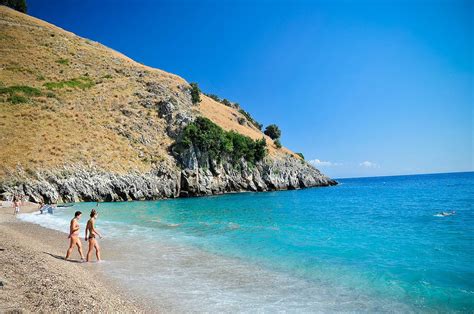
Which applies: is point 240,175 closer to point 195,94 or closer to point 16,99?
point 195,94

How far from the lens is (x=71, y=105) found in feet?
200

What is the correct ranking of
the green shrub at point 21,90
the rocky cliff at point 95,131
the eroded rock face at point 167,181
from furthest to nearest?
the green shrub at point 21,90
the rocky cliff at point 95,131
the eroded rock face at point 167,181

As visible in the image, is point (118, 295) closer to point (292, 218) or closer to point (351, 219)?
point (292, 218)

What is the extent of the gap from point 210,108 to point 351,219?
7068 centimetres

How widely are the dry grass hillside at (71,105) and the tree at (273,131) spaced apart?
31722 millimetres

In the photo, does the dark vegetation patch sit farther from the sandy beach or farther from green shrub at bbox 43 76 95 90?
the sandy beach

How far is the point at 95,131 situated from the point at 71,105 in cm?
981

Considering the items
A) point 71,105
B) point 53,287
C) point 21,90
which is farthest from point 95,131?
point 53,287

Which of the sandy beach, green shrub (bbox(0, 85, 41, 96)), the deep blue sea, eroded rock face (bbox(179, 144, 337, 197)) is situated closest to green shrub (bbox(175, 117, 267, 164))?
eroded rock face (bbox(179, 144, 337, 197))

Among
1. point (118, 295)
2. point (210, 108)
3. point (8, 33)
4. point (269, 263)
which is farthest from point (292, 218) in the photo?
point (8, 33)

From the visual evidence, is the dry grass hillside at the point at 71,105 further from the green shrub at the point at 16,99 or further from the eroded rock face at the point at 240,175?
the eroded rock face at the point at 240,175

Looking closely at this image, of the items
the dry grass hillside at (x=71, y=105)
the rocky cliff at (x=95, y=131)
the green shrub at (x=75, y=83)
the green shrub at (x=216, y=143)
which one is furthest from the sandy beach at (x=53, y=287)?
the green shrub at (x=75, y=83)

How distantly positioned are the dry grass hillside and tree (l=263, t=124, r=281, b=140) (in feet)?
104

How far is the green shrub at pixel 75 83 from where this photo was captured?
65.2m
